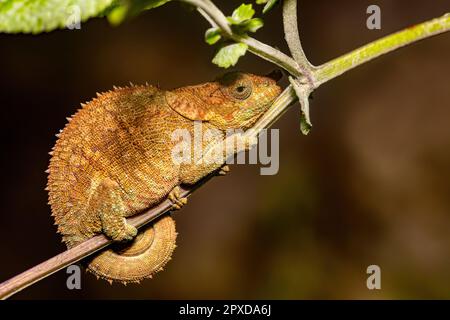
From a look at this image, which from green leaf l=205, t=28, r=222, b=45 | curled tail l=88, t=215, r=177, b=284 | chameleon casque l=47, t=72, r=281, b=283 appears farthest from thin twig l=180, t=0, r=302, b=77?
curled tail l=88, t=215, r=177, b=284

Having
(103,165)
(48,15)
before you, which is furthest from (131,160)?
(48,15)

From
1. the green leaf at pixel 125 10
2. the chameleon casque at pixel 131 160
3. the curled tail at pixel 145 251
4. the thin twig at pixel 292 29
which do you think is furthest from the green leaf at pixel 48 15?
the curled tail at pixel 145 251

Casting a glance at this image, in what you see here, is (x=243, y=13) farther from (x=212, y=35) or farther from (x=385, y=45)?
(x=385, y=45)

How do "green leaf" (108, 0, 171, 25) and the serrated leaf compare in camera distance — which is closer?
"green leaf" (108, 0, 171, 25)

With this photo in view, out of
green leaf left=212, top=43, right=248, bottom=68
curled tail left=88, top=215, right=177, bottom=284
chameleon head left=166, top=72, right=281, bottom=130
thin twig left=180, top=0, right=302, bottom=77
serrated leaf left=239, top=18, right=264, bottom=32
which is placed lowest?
curled tail left=88, top=215, right=177, bottom=284

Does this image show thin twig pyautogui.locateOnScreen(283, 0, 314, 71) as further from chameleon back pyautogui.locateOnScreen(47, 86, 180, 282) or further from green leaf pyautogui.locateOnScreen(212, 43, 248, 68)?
chameleon back pyautogui.locateOnScreen(47, 86, 180, 282)

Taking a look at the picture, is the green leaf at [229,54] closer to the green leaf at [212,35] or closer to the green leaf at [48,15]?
the green leaf at [212,35]

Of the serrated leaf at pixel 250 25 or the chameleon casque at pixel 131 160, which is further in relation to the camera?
the chameleon casque at pixel 131 160
